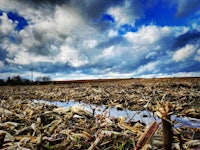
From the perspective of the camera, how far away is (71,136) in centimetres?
227

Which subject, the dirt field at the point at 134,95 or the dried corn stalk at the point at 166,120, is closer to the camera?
the dried corn stalk at the point at 166,120

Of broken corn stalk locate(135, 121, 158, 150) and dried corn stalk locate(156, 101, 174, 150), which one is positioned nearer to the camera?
dried corn stalk locate(156, 101, 174, 150)

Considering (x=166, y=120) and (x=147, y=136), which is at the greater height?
(x=166, y=120)

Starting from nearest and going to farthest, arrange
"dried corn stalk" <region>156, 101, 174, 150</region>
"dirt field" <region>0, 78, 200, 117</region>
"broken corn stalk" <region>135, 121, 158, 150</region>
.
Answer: "dried corn stalk" <region>156, 101, 174, 150</region>, "broken corn stalk" <region>135, 121, 158, 150</region>, "dirt field" <region>0, 78, 200, 117</region>

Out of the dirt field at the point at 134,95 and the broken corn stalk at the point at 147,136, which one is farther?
the dirt field at the point at 134,95

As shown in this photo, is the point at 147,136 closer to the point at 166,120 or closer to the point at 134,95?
the point at 166,120

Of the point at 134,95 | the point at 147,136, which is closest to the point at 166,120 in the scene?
the point at 147,136

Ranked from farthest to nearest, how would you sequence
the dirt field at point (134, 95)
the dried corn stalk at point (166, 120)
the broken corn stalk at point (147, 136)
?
the dirt field at point (134, 95) → the broken corn stalk at point (147, 136) → the dried corn stalk at point (166, 120)

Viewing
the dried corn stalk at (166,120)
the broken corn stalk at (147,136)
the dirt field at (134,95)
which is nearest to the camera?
the dried corn stalk at (166,120)

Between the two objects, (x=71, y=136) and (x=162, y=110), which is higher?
(x=162, y=110)

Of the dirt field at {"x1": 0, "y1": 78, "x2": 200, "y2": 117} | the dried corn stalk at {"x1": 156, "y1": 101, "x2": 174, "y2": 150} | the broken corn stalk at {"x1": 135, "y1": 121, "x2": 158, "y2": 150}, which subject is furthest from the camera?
the dirt field at {"x1": 0, "y1": 78, "x2": 200, "y2": 117}

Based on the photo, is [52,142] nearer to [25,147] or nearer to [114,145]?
[25,147]

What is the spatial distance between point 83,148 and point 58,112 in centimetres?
142

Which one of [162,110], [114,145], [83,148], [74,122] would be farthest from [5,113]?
[162,110]
